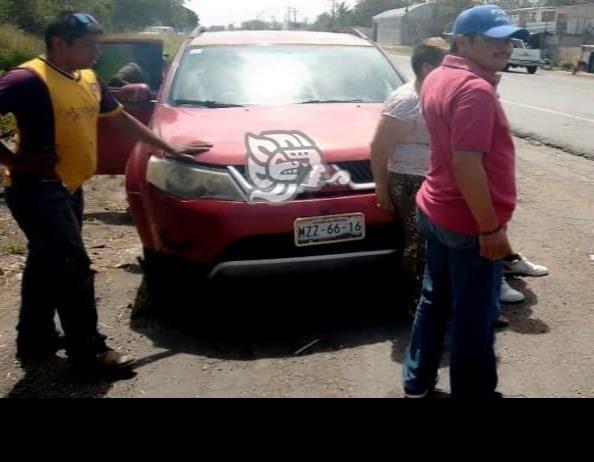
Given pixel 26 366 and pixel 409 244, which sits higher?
pixel 409 244

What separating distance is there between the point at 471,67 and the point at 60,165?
1.97 m

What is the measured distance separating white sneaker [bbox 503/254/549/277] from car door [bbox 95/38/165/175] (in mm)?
2923

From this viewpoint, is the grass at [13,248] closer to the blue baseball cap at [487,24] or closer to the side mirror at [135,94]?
the side mirror at [135,94]

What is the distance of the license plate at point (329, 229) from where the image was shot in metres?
3.63

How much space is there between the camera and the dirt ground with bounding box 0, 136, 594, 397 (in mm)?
3330

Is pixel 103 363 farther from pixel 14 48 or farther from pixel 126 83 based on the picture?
pixel 14 48

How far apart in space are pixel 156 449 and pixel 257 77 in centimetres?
313

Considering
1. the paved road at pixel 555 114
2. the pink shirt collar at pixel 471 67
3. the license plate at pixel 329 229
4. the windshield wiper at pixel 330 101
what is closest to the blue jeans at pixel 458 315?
the pink shirt collar at pixel 471 67

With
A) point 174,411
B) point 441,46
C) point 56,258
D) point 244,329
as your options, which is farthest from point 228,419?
point 441,46

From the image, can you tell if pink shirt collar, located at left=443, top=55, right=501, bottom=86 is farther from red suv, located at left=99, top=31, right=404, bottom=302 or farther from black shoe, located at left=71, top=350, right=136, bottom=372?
black shoe, located at left=71, top=350, right=136, bottom=372

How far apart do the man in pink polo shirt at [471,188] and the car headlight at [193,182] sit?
44.7 inches

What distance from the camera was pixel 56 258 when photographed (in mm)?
3236

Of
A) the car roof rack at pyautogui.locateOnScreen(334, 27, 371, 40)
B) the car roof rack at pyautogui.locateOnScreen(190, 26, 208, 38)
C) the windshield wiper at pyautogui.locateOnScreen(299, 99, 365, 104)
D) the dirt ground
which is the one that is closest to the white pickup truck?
the car roof rack at pyautogui.locateOnScreen(334, 27, 371, 40)

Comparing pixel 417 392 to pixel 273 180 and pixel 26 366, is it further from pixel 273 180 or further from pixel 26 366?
pixel 26 366
